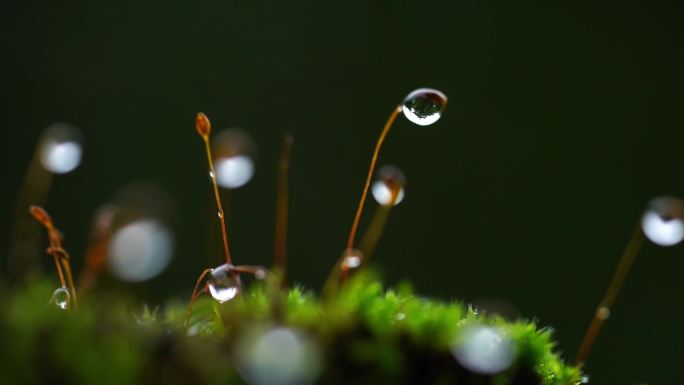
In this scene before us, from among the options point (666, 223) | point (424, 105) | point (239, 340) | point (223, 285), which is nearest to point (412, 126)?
point (666, 223)

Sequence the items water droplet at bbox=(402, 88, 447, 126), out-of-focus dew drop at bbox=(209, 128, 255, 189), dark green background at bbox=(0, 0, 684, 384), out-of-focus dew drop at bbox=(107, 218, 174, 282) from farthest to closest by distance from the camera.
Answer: dark green background at bbox=(0, 0, 684, 384) < out-of-focus dew drop at bbox=(209, 128, 255, 189) < water droplet at bbox=(402, 88, 447, 126) < out-of-focus dew drop at bbox=(107, 218, 174, 282)

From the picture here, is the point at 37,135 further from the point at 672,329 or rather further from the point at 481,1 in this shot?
the point at 672,329

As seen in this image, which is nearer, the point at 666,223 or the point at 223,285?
the point at 223,285

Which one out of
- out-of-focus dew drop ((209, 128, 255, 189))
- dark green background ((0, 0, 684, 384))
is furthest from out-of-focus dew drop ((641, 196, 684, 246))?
dark green background ((0, 0, 684, 384))

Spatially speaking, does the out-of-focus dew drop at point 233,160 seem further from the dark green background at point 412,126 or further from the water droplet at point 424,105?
the dark green background at point 412,126

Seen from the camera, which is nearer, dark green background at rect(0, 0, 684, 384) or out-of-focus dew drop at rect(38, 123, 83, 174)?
out-of-focus dew drop at rect(38, 123, 83, 174)

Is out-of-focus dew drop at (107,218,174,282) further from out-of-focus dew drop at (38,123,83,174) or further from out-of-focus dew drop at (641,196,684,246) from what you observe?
out-of-focus dew drop at (641,196,684,246)

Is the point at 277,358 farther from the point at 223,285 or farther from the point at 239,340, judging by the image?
the point at 223,285
